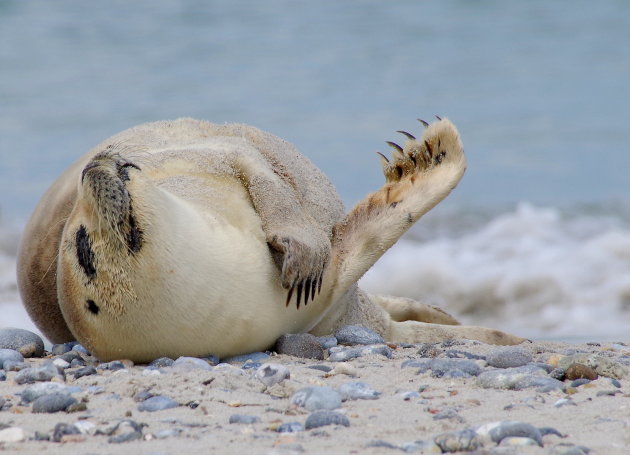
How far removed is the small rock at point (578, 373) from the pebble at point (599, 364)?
0.10 ft

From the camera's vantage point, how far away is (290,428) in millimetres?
3006

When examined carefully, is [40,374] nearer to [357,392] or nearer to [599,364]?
[357,392]

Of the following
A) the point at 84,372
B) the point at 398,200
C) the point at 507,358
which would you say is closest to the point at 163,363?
the point at 84,372

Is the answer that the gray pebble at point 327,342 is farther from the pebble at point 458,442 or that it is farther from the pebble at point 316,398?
the pebble at point 458,442

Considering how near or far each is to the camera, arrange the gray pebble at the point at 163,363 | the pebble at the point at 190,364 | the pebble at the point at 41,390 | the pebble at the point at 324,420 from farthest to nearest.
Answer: the gray pebble at the point at 163,363, the pebble at the point at 190,364, the pebble at the point at 41,390, the pebble at the point at 324,420

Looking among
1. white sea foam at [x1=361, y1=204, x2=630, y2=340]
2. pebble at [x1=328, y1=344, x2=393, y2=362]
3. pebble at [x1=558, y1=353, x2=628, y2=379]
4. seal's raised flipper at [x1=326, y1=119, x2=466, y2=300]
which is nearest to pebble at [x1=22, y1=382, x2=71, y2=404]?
pebble at [x1=328, y1=344, x2=393, y2=362]

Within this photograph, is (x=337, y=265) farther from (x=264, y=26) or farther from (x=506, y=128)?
(x=264, y=26)

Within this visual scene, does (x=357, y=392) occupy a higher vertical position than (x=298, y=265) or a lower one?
lower

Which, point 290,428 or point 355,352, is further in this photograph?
point 355,352

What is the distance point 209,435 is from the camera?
2.95 metres

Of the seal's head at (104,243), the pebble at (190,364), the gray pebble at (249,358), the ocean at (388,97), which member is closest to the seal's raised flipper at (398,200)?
the gray pebble at (249,358)

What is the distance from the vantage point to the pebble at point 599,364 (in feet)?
12.7

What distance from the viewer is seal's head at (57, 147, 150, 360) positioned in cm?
372

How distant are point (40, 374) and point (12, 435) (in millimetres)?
1063
